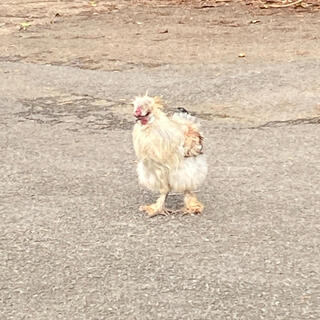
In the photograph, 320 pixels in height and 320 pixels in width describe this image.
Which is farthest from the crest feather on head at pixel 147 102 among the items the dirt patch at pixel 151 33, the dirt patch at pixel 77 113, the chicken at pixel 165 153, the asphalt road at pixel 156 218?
the dirt patch at pixel 151 33

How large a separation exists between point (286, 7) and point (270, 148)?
7.29m

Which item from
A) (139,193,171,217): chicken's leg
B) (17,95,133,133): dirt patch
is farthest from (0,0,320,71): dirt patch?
(139,193,171,217): chicken's leg

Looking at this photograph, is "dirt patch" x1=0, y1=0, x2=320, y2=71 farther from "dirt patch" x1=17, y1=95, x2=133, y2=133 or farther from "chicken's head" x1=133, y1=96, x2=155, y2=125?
"chicken's head" x1=133, y1=96, x2=155, y2=125

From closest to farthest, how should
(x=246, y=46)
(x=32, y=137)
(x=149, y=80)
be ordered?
(x=32, y=137) → (x=149, y=80) → (x=246, y=46)

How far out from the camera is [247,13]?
1335cm

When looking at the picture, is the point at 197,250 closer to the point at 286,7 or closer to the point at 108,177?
the point at 108,177

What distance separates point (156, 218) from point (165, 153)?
49cm

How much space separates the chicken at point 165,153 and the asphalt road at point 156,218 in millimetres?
201

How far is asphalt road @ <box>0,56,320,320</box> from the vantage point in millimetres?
4332

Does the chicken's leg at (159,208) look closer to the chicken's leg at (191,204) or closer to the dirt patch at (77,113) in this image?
the chicken's leg at (191,204)

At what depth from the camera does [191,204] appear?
5.43 metres

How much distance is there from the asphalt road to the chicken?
20 cm

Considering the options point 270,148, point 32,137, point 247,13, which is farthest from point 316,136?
point 247,13

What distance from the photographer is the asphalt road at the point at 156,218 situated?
14.2ft
